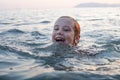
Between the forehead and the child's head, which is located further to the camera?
the forehead

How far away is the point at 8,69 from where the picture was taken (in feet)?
13.2

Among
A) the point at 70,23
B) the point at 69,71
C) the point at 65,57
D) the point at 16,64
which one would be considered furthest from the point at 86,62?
the point at 70,23

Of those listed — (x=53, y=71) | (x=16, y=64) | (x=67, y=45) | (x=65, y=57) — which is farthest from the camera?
(x=67, y=45)

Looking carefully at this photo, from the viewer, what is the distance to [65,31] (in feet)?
19.1

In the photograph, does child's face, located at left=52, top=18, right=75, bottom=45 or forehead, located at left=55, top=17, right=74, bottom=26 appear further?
forehead, located at left=55, top=17, right=74, bottom=26

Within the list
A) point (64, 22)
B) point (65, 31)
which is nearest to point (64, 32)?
point (65, 31)

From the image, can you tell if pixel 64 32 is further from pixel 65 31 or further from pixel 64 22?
pixel 64 22

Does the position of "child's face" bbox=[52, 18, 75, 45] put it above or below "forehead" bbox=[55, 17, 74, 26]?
below

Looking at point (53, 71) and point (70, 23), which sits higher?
point (70, 23)

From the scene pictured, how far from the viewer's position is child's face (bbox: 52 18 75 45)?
5.58 metres

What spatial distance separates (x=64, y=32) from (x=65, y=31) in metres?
0.09

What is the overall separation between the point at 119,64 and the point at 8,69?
1.97 m

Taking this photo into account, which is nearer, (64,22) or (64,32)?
(64,32)

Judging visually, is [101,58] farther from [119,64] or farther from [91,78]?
[91,78]
